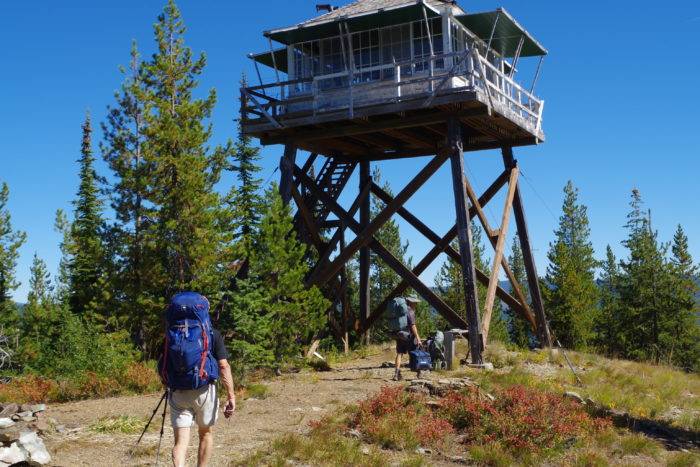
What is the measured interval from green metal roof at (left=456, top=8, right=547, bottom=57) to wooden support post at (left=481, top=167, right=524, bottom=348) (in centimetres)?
332

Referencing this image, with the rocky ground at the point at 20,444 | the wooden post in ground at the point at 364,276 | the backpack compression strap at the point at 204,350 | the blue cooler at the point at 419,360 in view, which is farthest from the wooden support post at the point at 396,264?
the backpack compression strap at the point at 204,350

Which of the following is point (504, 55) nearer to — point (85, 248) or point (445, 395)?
point (445, 395)

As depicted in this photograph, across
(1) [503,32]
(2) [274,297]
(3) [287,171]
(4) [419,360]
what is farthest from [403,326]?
(1) [503,32]

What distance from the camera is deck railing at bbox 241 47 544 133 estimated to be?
1556 centimetres

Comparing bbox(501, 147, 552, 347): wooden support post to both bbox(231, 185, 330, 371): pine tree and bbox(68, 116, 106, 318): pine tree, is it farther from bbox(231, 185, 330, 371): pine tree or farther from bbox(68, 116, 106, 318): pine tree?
bbox(68, 116, 106, 318): pine tree

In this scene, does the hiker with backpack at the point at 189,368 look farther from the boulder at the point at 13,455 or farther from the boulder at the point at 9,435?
the boulder at the point at 9,435

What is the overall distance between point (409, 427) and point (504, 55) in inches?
495

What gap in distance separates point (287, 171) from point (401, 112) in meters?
3.74

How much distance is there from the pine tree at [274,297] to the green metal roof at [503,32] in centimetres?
655

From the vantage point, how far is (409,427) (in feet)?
33.8

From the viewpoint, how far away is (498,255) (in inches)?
704

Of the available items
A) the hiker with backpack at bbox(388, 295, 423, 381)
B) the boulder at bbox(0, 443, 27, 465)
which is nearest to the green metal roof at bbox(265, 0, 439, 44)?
the hiker with backpack at bbox(388, 295, 423, 381)

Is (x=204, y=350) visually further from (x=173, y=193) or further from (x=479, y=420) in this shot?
(x=173, y=193)

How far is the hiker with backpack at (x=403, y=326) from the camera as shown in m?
14.3
